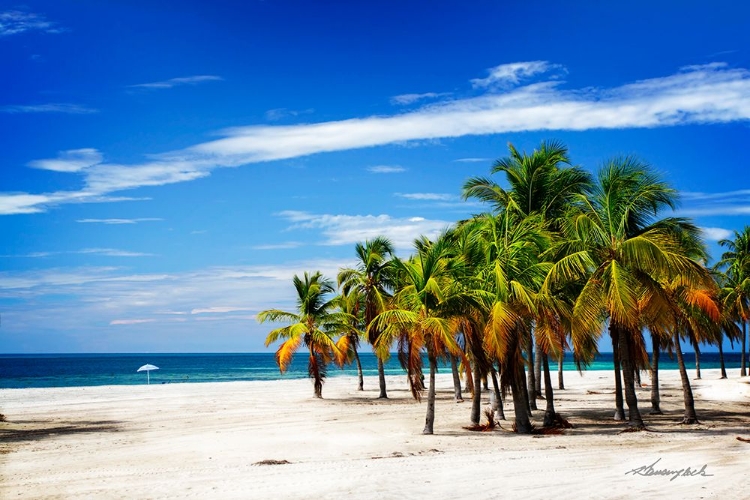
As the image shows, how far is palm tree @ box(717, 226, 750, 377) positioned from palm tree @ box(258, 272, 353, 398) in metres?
23.6

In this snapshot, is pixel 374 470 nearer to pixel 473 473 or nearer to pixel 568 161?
pixel 473 473

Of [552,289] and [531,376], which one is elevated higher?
[552,289]

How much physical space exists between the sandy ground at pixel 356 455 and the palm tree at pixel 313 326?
6.00 m

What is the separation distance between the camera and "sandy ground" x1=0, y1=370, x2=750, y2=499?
1223 centimetres

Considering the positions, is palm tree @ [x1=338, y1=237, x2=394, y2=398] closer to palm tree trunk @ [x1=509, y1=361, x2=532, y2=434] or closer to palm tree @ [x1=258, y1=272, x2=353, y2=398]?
palm tree @ [x1=258, y1=272, x2=353, y2=398]

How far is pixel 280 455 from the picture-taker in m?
16.8

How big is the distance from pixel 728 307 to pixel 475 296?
31.2 m

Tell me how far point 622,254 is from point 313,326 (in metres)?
19.9

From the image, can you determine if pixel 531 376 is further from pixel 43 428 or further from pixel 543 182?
pixel 43 428

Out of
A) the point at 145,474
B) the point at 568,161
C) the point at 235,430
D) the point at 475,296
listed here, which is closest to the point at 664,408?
the point at 568,161

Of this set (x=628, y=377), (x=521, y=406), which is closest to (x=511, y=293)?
(x=521, y=406)

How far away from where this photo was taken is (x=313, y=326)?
36.1m
